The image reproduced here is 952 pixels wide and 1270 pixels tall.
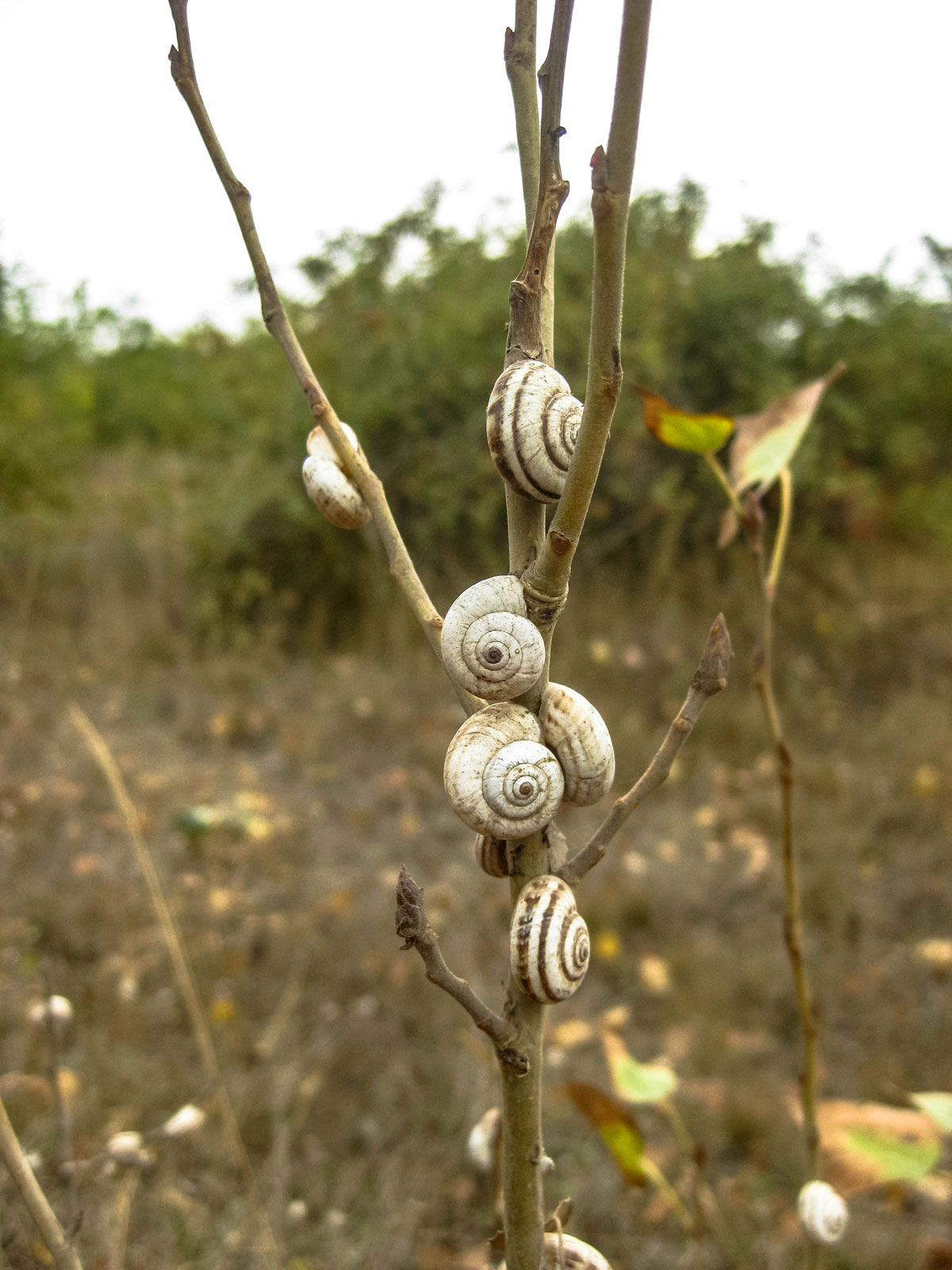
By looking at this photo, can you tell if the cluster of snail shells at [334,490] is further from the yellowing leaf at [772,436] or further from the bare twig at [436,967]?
the yellowing leaf at [772,436]

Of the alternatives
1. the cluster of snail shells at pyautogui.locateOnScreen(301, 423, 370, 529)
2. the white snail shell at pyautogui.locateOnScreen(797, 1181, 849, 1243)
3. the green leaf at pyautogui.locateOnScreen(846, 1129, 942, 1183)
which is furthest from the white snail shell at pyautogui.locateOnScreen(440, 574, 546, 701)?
the green leaf at pyautogui.locateOnScreen(846, 1129, 942, 1183)

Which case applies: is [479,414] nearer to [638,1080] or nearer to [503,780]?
[638,1080]

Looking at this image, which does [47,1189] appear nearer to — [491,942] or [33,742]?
[491,942]

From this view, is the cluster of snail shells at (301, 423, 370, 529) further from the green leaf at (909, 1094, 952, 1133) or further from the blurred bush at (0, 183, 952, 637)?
the blurred bush at (0, 183, 952, 637)

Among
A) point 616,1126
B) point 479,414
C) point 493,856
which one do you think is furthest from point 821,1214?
point 479,414

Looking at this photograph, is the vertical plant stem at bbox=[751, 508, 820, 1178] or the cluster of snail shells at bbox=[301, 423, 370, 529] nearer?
the cluster of snail shells at bbox=[301, 423, 370, 529]
